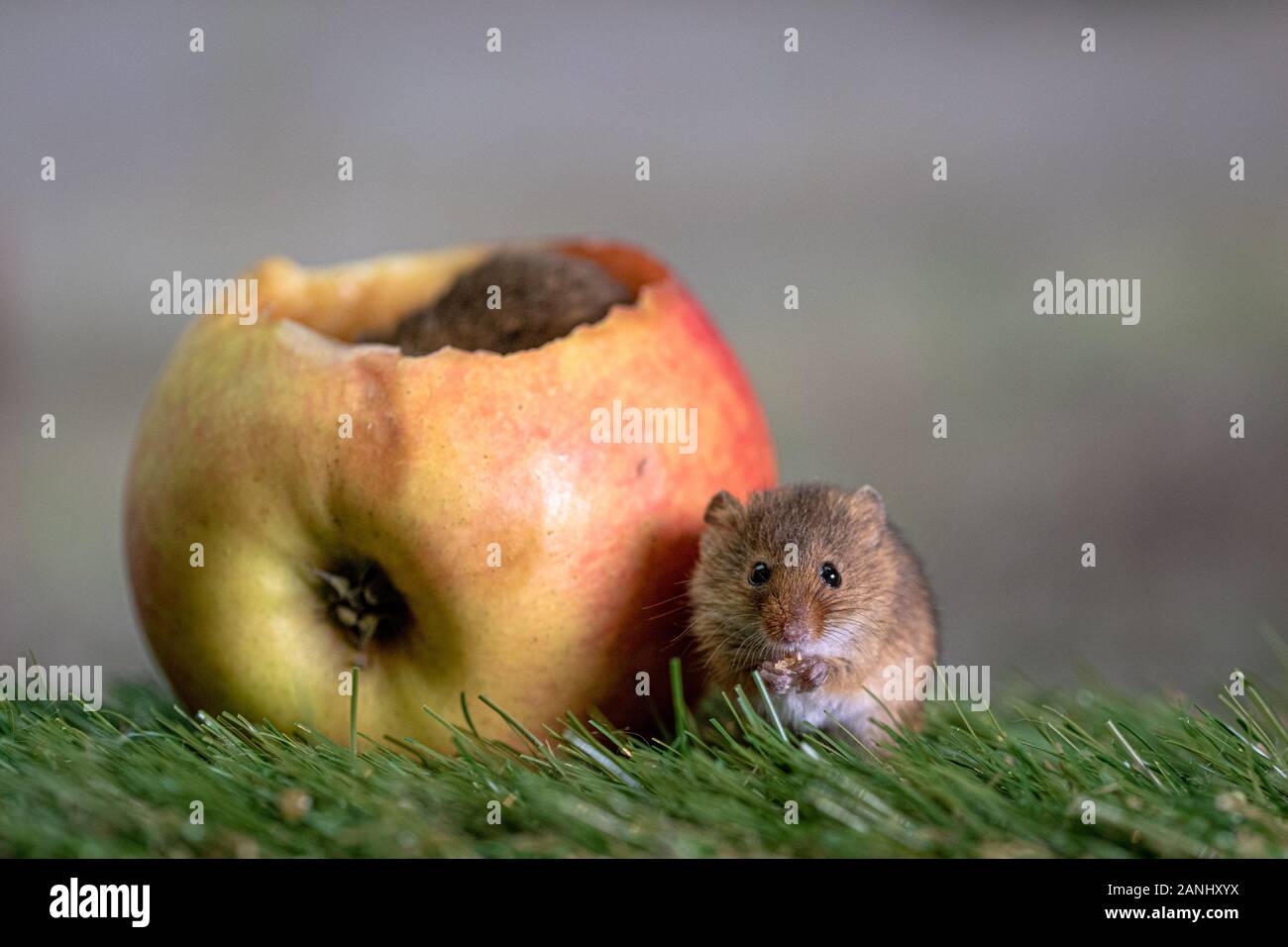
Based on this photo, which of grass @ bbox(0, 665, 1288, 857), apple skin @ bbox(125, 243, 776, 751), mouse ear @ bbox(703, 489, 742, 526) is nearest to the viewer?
grass @ bbox(0, 665, 1288, 857)

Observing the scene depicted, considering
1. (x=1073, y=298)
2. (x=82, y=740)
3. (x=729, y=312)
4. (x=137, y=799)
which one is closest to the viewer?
(x=137, y=799)

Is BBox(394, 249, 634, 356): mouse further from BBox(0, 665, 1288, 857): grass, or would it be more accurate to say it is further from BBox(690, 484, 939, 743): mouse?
BBox(0, 665, 1288, 857): grass

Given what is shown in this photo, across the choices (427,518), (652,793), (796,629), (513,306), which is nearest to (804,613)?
(796,629)

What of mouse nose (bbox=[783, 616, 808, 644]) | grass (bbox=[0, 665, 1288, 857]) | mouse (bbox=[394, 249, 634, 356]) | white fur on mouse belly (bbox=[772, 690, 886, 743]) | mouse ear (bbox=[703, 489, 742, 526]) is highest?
mouse (bbox=[394, 249, 634, 356])

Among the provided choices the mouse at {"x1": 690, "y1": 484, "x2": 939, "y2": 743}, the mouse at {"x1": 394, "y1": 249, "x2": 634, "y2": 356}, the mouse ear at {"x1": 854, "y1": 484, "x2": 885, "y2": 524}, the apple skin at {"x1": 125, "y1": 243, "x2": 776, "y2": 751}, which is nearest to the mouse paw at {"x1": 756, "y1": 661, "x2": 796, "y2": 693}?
the mouse at {"x1": 690, "y1": 484, "x2": 939, "y2": 743}

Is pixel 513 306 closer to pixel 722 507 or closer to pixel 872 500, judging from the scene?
pixel 722 507
